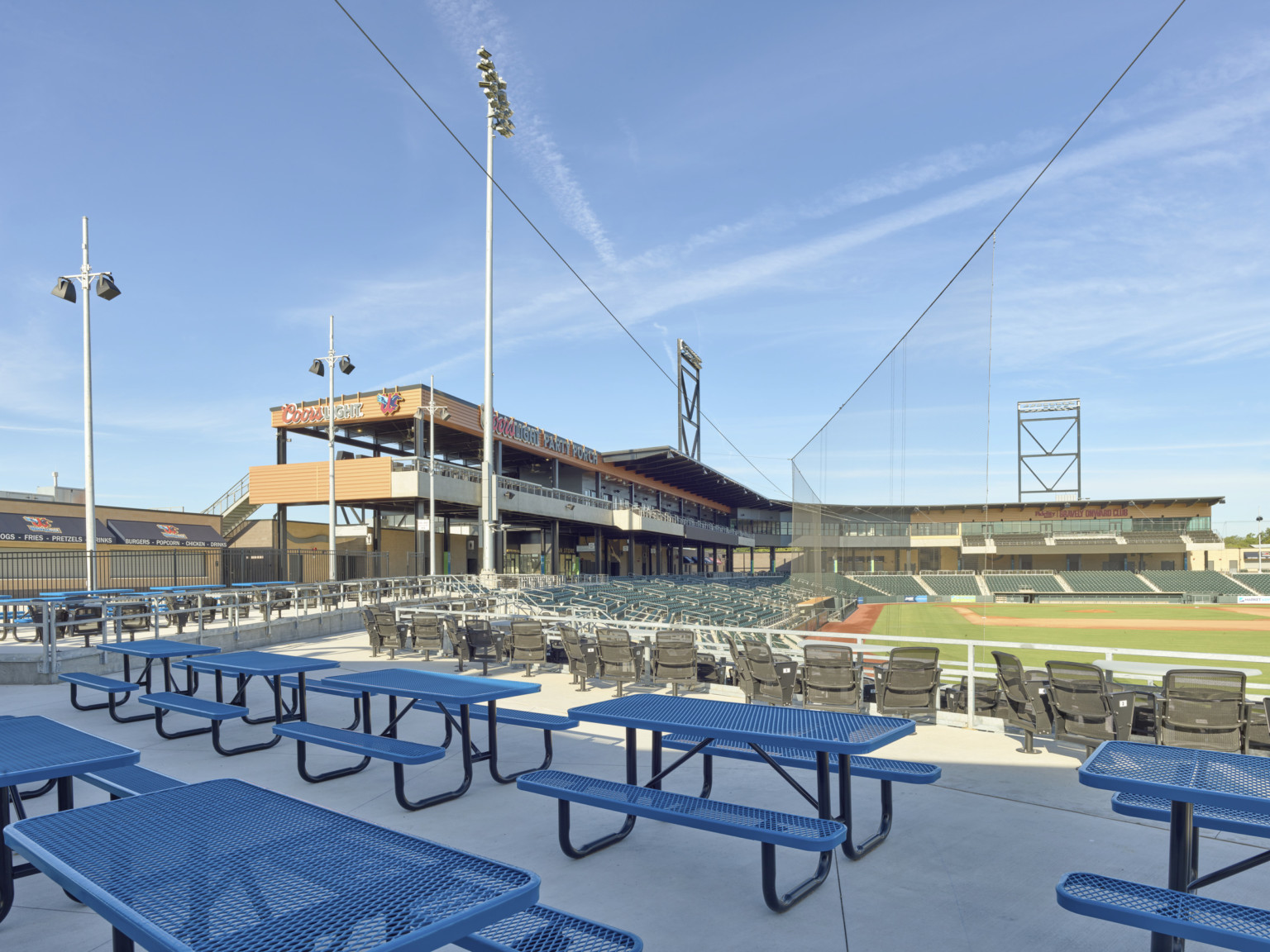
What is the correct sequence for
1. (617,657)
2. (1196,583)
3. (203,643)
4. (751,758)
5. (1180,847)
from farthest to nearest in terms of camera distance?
(1196,583)
(203,643)
(617,657)
(751,758)
(1180,847)

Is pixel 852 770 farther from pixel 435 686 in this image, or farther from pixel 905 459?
pixel 905 459

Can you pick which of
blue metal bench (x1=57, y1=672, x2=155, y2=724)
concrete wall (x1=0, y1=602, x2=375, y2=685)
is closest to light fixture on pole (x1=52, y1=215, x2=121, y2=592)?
concrete wall (x1=0, y1=602, x2=375, y2=685)

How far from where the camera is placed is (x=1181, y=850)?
3111 millimetres

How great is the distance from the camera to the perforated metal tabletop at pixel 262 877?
1896 mm

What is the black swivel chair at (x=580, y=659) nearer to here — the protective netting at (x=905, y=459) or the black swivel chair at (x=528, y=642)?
the black swivel chair at (x=528, y=642)

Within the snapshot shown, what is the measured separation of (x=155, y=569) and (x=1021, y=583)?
165 feet

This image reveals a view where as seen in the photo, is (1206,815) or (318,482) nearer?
(1206,815)

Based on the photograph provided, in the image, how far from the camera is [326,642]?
1519 centimetres

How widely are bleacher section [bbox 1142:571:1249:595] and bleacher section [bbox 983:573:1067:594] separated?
4.53 m

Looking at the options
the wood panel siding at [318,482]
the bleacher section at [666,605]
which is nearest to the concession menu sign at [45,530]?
the wood panel siding at [318,482]

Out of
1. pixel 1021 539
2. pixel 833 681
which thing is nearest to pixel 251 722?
pixel 833 681

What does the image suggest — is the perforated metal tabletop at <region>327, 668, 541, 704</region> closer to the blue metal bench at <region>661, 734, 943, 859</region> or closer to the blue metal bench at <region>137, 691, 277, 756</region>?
the blue metal bench at <region>137, 691, 277, 756</region>

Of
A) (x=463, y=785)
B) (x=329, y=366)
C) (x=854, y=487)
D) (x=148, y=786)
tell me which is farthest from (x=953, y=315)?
(x=329, y=366)

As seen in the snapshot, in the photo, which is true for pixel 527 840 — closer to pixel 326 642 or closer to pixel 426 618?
pixel 426 618
